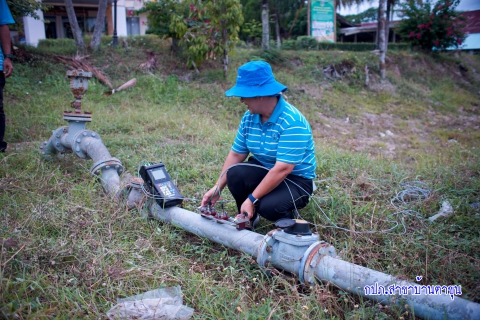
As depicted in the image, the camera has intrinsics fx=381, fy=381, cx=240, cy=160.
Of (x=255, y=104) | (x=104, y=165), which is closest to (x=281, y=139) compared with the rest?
(x=255, y=104)

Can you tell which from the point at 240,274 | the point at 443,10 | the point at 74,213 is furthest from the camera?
the point at 443,10

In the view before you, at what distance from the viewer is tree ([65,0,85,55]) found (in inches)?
353

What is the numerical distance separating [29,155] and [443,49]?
1559 cm

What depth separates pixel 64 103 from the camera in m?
6.43

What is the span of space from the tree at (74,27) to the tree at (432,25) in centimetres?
1181

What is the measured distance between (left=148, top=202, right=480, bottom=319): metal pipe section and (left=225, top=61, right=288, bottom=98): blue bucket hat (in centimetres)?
87

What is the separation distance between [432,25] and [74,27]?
485 inches

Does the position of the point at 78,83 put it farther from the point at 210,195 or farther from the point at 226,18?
the point at 226,18

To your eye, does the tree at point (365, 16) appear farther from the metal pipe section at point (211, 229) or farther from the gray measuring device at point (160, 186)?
the metal pipe section at point (211, 229)

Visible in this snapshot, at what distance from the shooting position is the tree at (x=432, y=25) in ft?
45.8

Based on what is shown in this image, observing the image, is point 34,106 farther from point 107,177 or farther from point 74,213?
point 74,213

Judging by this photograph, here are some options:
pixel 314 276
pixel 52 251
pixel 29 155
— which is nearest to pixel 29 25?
pixel 29 155

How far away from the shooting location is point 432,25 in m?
14.1

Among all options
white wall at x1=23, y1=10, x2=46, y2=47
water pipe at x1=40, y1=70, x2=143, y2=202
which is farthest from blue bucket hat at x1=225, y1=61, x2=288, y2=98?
white wall at x1=23, y1=10, x2=46, y2=47
